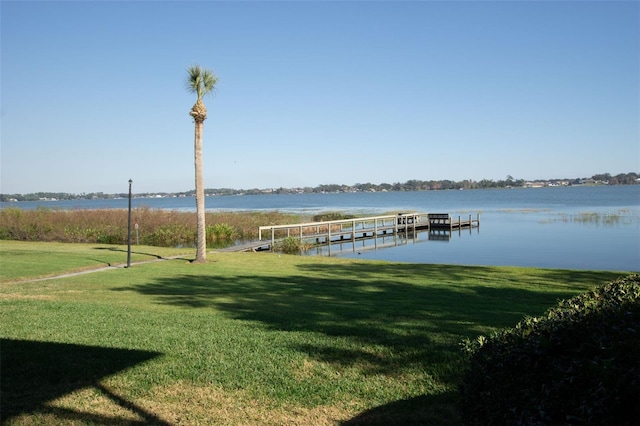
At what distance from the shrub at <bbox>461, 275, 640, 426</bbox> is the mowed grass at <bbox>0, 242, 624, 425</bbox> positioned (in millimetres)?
1521

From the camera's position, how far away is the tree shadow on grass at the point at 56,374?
4887 millimetres


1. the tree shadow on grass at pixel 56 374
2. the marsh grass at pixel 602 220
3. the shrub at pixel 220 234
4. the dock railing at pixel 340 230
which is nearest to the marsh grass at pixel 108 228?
the shrub at pixel 220 234

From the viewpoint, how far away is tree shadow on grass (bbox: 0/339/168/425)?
489cm

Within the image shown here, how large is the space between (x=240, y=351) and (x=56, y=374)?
2115mm

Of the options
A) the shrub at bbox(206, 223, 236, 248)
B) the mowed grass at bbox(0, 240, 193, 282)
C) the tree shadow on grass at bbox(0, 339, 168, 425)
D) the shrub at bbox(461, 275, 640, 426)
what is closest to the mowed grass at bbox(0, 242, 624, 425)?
the tree shadow on grass at bbox(0, 339, 168, 425)

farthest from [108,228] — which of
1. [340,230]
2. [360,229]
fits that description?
[360,229]

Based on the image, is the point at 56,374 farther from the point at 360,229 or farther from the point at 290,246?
the point at 360,229

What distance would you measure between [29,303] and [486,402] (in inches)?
398

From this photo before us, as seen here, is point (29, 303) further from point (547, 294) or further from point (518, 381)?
point (547, 294)

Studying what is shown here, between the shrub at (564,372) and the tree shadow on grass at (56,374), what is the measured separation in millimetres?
2959

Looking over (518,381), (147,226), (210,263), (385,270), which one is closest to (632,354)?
(518,381)

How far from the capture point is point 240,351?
6.79m

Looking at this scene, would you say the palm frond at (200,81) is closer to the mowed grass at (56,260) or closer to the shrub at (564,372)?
the mowed grass at (56,260)

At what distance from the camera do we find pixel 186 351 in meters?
6.78
